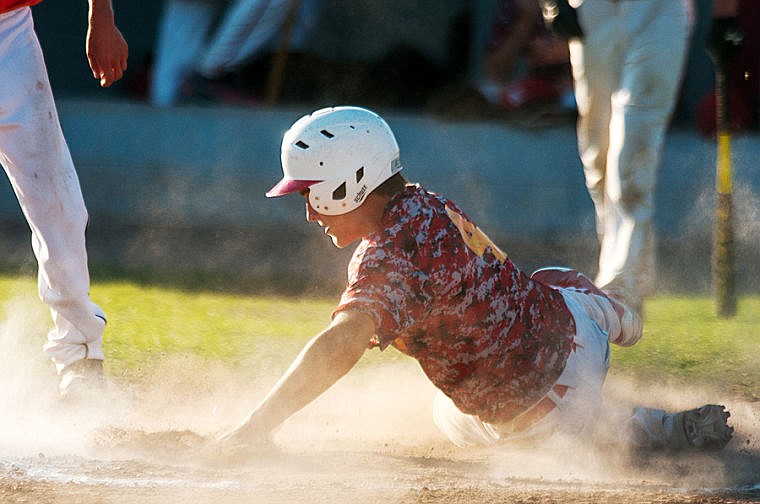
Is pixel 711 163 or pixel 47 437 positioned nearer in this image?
pixel 47 437

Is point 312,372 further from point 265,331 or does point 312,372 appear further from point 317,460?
point 265,331

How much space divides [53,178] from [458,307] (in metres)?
1.68

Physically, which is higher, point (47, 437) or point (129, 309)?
point (47, 437)

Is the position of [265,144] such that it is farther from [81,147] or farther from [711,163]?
[711,163]

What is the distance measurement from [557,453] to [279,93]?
305 inches

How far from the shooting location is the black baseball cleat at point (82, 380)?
17.1 ft

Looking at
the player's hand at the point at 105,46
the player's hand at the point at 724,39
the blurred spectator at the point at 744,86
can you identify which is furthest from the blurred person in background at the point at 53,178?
the blurred spectator at the point at 744,86

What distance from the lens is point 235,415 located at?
544 centimetres

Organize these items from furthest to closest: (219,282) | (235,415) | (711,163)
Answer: (711,163)
(219,282)
(235,415)

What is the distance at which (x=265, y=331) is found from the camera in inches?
279

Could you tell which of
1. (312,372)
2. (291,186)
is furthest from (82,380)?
(312,372)

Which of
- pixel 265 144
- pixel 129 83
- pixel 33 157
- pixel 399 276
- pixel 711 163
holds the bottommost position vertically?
pixel 129 83

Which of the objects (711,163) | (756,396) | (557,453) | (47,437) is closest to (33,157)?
(47,437)

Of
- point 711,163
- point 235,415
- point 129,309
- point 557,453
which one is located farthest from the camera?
point 711,163
